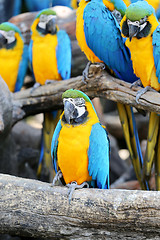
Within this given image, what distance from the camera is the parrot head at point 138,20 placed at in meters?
2.42

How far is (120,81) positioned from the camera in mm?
2883

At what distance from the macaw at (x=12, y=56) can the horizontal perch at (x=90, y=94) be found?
31 centimetres

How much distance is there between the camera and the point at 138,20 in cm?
243

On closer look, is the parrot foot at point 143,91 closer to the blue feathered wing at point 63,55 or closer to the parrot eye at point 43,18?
the blue feathered wing at point 63,55

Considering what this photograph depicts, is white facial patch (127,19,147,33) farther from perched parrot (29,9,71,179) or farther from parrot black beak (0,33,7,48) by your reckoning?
parrot black beak (0,33,7,48)

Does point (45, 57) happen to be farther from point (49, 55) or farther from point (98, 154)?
point (98, 154)

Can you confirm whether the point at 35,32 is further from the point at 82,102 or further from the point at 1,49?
the point at 82,102

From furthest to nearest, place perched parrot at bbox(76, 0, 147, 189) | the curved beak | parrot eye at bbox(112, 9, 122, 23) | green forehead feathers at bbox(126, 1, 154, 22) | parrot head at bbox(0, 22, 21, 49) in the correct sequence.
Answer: parrot head at bbox(0, 22, 21, 49) < parrot eye at bbox(112, 9, 122, 23) < perched parrot at bbox(76, 0, 147, 189) < green forehead feathers at bbox(126, 1, 154, 22) < the curved beak

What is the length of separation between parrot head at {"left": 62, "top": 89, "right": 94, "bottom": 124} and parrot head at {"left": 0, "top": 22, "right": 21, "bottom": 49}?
170 cm

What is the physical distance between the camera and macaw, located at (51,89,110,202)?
221 cm

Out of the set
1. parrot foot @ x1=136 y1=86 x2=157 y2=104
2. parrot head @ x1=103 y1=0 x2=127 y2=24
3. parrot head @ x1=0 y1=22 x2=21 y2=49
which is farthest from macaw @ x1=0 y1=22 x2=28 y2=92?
parrot foot @ x1=136 y1=86 x2=157 y2=104

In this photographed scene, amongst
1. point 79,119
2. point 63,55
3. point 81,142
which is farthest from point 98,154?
point 63,55

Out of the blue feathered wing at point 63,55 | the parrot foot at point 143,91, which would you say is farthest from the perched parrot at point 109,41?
the blue feathered wing at point 63,55

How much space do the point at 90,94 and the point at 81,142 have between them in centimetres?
94
